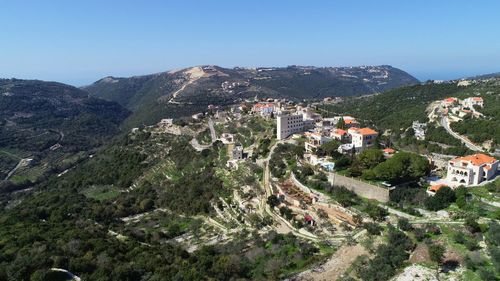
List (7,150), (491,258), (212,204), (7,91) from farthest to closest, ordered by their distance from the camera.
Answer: (7,91) < (7,150) < (212,204) < (491,258)

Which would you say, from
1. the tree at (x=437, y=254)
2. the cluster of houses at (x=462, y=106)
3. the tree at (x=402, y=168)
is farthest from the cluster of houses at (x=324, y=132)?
the tree at (x=437, y=254)

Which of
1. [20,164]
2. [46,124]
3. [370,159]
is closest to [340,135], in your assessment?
[370,159]

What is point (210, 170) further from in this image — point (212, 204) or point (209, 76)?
point (209, 76)

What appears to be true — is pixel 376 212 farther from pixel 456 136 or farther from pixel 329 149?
pixel 456 136

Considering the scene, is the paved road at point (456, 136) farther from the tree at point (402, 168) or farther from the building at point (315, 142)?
the building at point (315, 142)

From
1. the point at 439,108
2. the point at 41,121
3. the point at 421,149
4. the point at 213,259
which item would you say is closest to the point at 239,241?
the point at 213,259

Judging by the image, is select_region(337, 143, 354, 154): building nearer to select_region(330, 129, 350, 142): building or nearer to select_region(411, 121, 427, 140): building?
select_region(330, 129, 350, 142): building

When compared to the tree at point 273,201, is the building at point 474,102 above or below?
above
